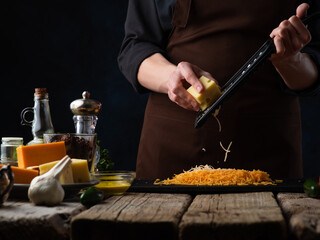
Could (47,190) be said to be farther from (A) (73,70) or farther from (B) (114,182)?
(A) (73,70)

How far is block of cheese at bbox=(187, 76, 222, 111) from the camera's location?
4.93ft

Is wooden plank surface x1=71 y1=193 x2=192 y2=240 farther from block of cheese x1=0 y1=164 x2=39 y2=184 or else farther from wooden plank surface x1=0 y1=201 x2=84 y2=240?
block of cheese x1=0 y1=164 x2=39 y2=184

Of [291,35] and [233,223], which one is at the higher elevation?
[291,35]

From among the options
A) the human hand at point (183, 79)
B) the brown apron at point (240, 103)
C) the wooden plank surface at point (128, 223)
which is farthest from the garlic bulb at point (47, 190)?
the brown apron at point (240, 103)

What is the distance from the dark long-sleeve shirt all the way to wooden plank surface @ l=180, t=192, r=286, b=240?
3.45 ft

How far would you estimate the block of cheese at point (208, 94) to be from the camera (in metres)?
1.50

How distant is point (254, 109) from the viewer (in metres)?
1.97

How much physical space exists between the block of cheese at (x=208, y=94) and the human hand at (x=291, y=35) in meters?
0.22

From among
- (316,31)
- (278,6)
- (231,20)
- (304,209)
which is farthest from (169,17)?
(304,209)

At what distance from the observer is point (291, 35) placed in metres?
1.59

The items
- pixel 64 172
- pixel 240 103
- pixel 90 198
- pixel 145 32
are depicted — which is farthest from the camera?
pixel 145 32

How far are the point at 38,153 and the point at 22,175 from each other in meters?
0.13

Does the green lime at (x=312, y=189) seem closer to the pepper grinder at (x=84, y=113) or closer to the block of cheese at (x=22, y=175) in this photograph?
the block of cheese at (x=22, y=175)

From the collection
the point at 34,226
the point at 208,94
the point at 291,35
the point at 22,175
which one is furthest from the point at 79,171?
the point at 291,35
